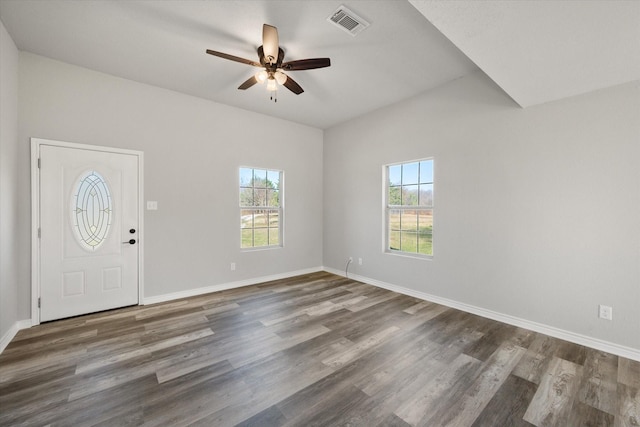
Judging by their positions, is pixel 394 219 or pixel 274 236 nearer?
pixel 394 219

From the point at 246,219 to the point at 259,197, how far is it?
0.47 m

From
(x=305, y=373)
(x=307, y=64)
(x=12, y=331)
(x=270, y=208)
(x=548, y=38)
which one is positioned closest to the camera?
(x=548, y=38)

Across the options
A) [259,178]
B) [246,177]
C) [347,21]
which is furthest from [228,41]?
[259,178]

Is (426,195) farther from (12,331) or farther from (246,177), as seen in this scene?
(12,331)

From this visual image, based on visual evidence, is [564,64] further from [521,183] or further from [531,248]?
[531,248]

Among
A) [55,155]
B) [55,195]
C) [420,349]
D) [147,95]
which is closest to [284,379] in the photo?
[420,349]

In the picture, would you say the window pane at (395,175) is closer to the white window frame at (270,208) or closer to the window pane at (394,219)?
the window pane at (394,219)

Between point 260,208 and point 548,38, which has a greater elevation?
point 548,38

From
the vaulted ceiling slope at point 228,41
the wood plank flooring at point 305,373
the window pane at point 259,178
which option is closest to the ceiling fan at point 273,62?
the vaulted ceiling slope at point 228,41

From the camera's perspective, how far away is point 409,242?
4191 mm

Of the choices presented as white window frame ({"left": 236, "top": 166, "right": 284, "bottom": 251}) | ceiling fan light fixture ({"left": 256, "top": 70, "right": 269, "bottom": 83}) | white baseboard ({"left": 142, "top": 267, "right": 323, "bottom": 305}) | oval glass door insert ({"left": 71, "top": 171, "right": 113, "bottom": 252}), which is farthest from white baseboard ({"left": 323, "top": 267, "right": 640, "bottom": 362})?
oval glass door insert ({"left": 71, "top": 171, "right": 113, "bottom": 252})

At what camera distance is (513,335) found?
2.77m

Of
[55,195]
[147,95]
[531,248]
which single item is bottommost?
[531,248]

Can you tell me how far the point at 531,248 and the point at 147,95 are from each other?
521 centimetres
